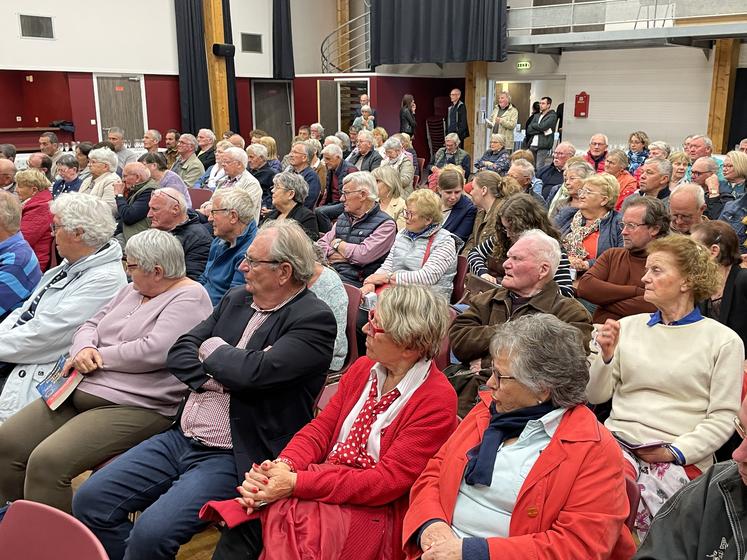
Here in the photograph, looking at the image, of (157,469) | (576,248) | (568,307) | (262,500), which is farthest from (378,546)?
(576,248)

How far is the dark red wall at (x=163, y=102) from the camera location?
12586 millimetres

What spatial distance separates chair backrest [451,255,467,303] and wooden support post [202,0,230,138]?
33.9 ft

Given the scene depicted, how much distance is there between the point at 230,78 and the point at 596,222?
10.6m

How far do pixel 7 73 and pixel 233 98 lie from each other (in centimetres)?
402

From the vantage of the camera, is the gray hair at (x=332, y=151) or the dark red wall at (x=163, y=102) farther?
the dark red wall at (x=163, y=102)

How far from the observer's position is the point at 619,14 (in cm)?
1066

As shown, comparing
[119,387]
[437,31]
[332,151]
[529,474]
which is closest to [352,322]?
[119,387]

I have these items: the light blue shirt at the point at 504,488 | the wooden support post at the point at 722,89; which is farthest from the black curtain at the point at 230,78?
the light blue shirt at the point at 504,488

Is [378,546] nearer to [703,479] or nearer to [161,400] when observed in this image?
[703,479]

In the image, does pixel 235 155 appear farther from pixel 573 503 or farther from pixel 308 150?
pixel 573 503

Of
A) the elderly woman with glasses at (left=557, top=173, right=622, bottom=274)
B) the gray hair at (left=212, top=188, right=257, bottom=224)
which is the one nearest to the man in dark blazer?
the gray hair at (left=212, top=188, right=257, bottom=224)

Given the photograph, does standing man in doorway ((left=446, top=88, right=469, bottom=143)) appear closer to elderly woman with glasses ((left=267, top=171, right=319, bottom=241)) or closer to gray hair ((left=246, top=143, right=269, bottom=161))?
gray hair ((left=246, top=143, right=269, bottom=161))

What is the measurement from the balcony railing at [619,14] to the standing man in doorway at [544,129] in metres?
1.71

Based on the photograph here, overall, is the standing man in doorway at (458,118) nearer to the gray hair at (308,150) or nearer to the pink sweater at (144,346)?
the gray hair at (308,150)
